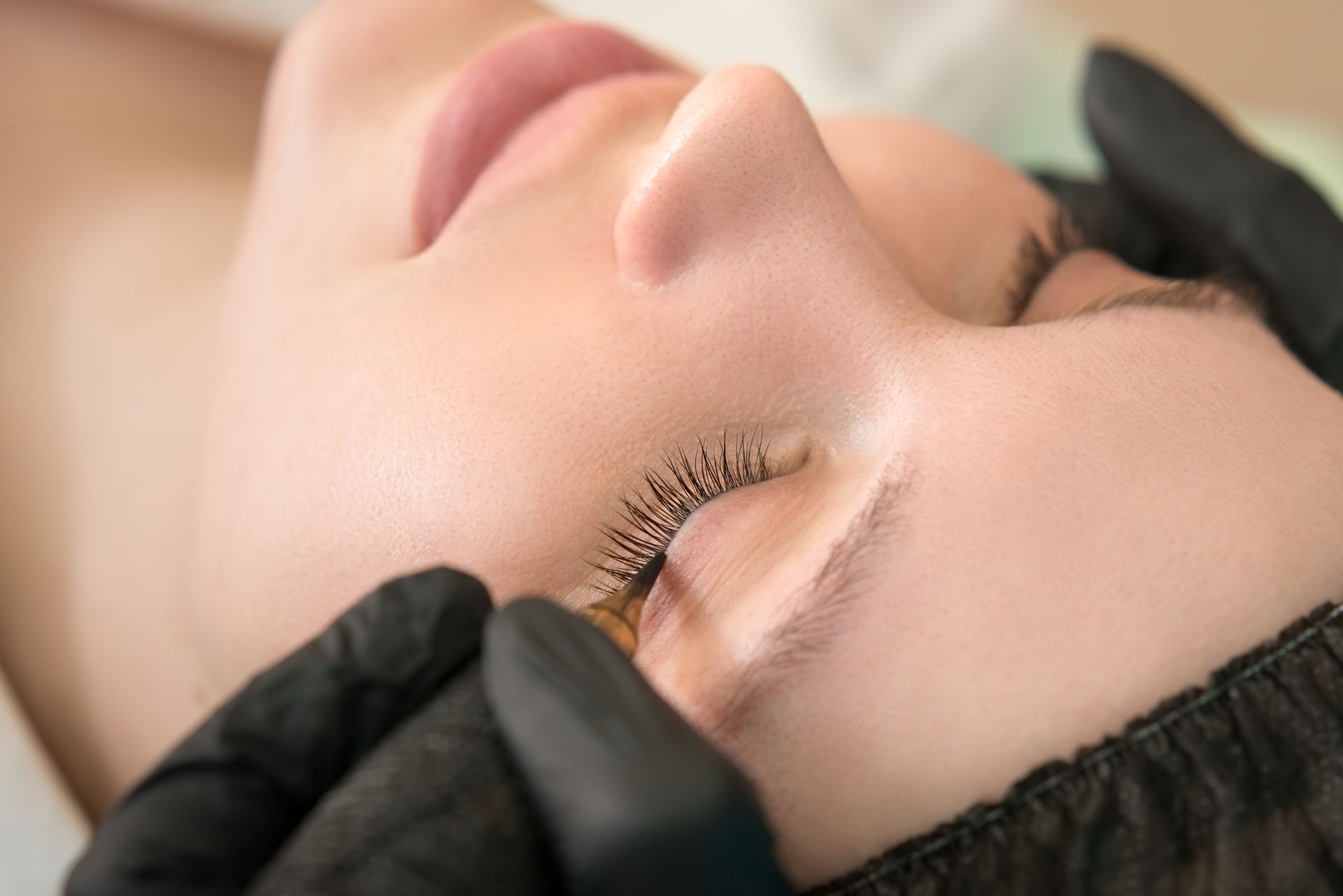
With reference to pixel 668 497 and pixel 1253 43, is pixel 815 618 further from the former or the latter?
pixel 1253 43

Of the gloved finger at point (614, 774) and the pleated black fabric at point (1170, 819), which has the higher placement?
the gloved finger at point (614, 774)

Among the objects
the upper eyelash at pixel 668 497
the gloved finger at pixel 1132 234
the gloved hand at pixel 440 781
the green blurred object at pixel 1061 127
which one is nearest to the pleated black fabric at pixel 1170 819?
the gloved hand at pixel 440 781

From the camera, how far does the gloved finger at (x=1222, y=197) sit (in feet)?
3.33

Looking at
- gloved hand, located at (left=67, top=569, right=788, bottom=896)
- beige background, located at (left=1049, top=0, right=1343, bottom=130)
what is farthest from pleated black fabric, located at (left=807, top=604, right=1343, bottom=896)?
beige background, located at (left=1049, top=0, right=1343, bottom=130)

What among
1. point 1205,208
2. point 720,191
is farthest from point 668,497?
point 1205,208

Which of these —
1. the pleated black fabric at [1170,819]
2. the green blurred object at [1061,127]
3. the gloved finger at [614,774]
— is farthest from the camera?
the green blurred object at [1061,127]

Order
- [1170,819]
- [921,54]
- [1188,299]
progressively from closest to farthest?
[1170,819] < [1188,299] < [921,54]

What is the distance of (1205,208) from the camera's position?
1.08m

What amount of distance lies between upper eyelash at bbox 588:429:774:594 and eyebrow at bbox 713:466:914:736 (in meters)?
0.09

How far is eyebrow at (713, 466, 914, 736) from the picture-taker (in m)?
0.54

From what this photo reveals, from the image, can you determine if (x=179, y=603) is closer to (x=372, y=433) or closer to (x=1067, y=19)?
(x=372, y=433)

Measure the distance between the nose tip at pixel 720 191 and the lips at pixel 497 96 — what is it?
20 centimetres

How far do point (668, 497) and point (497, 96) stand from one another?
398mm

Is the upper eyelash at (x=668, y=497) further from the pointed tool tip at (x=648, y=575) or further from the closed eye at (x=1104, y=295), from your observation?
the closed eye at (x=1104, y=295)
